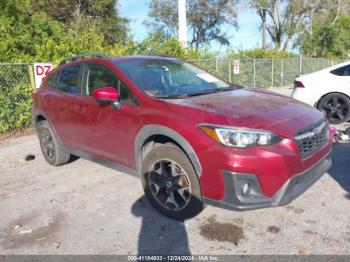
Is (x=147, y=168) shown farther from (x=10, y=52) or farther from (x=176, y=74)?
(x=10, y=52)

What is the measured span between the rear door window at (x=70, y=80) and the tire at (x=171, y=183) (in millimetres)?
1846

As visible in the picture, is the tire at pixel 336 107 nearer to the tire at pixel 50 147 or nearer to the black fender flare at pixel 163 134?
the black fender flare at pixel 163 134

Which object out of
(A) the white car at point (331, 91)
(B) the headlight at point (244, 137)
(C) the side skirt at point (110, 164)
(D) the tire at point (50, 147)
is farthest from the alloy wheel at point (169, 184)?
(A) the white car at point (331, 91)

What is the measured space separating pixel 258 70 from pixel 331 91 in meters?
11.6

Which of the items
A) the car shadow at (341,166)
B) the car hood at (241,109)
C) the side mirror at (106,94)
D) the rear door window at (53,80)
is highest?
the rear door window at (53,80)

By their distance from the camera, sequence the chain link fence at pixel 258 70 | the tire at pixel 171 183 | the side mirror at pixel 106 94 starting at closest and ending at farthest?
the tire at pixel 171 183, the side mirror at pixel 106 94, the chain link fence at pixel 258 70

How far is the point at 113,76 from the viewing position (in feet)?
14.5

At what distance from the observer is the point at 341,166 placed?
Result: 5199mm

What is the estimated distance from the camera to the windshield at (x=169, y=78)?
13.8ft

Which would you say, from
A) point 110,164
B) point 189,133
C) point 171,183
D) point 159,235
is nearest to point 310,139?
point 189,133

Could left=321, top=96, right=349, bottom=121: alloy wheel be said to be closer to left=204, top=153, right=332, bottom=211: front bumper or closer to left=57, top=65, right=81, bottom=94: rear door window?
left=204, top=153, right=332, bottom=211: front bumper

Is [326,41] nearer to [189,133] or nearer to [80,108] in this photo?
[80,108]

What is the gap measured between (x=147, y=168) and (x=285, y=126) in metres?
1.49

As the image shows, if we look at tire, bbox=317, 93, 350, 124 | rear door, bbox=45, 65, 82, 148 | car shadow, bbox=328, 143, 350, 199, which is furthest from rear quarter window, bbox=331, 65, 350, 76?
rear door, bbox=45, 65, 82, 148
